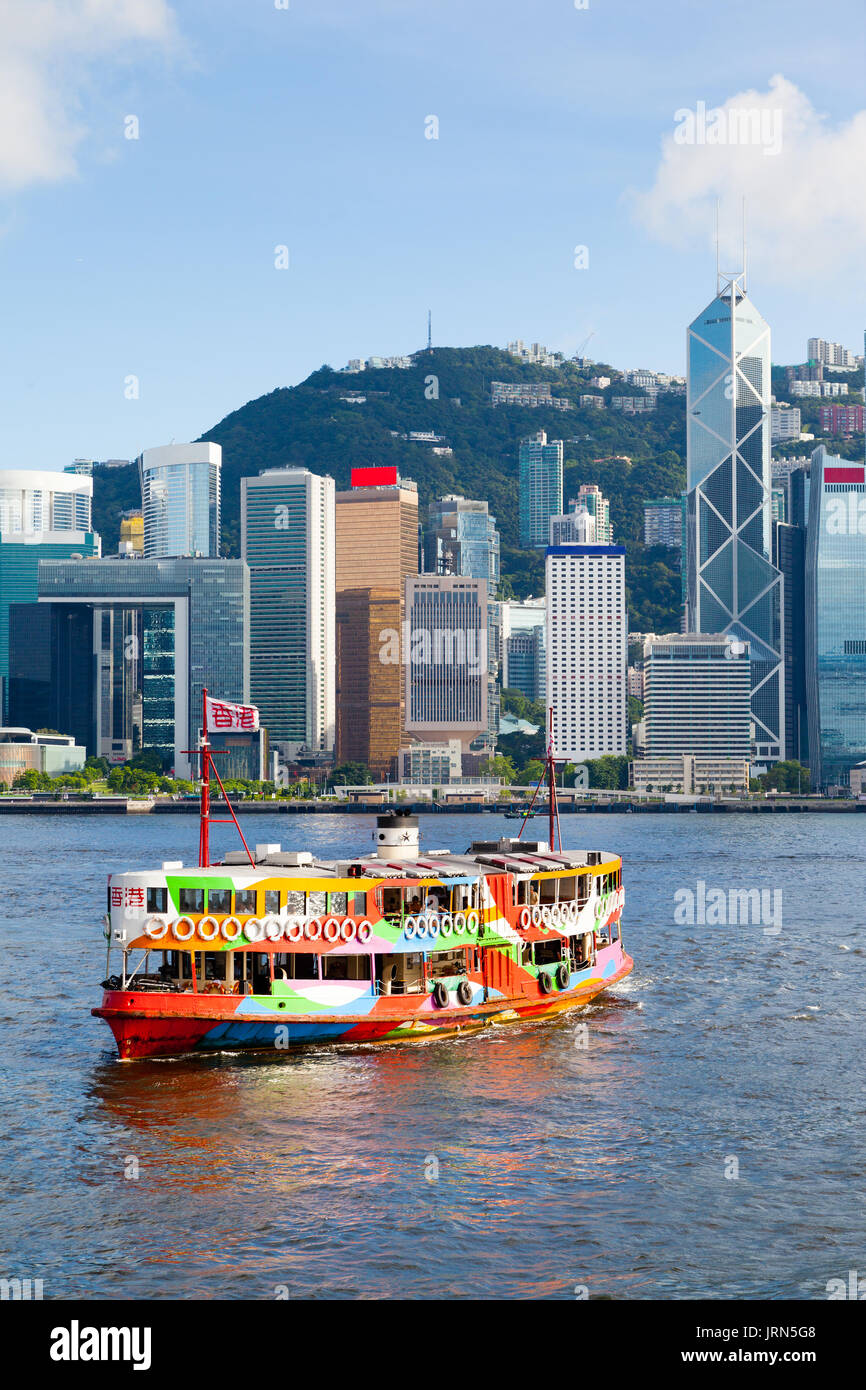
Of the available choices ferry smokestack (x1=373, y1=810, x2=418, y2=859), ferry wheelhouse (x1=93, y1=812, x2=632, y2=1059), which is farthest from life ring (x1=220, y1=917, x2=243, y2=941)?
ferry smokestack (x1=373, y1=810, x2=418, y2=859)

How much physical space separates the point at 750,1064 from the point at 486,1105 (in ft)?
30.9

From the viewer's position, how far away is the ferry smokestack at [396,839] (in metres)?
47.4

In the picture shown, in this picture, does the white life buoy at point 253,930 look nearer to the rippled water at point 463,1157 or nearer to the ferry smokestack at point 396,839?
the rippled water at point 463,1157

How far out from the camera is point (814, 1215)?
2844 cm

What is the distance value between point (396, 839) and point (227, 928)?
352 inches

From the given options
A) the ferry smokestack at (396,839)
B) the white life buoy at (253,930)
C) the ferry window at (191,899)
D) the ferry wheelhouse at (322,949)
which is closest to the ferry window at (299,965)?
the ferry wheelhouse at (322,949)

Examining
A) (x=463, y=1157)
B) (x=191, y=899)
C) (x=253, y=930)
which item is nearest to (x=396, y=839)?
(x=253, y=930)

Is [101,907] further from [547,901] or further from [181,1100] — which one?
[181,1100]

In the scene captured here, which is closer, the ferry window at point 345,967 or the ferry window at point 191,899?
the ferry window at point 191,899

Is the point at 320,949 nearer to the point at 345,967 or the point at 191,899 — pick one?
the point at 345,967

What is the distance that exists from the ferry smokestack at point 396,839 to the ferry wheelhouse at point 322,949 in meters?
0.07

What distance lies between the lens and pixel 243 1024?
40.0m

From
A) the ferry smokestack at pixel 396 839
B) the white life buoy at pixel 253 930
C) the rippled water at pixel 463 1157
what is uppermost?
the ferry smokestack at pixel 396 839
